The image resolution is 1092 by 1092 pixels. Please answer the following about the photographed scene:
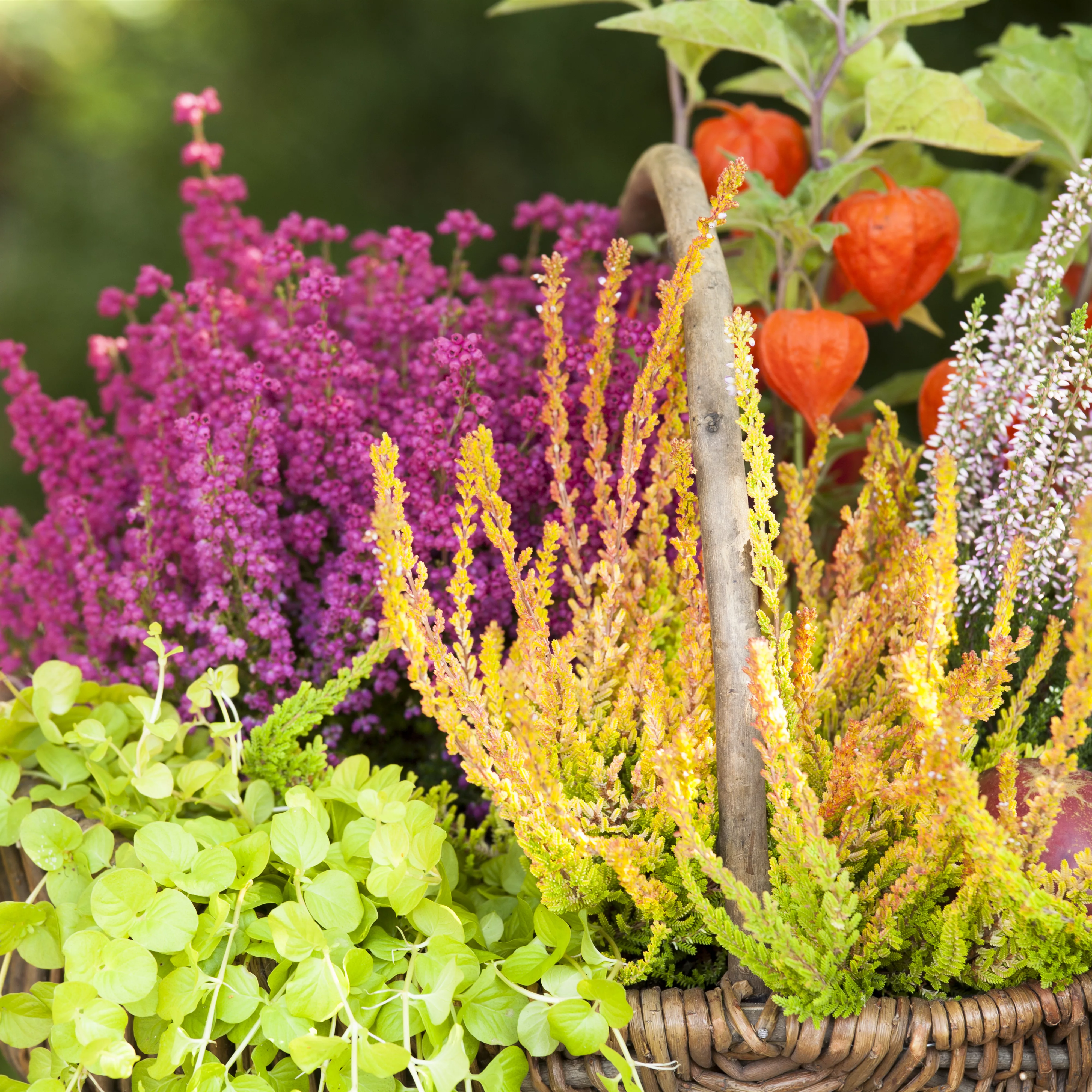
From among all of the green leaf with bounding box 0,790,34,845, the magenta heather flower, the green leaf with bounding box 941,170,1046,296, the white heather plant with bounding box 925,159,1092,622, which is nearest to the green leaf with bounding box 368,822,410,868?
the green leaf with bounding box 0,790,34,845

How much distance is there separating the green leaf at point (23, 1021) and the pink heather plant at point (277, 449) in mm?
211

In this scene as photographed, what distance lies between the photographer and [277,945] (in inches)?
16.5

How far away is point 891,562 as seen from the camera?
53cm

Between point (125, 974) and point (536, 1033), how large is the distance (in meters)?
0.19

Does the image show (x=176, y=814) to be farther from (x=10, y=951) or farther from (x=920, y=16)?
(x=920, y=16)

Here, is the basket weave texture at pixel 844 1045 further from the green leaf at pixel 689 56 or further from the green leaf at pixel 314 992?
the green leaf at pixel 689 56

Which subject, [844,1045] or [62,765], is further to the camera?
[62,765]

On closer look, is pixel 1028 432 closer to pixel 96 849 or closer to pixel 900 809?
pixel 900 809

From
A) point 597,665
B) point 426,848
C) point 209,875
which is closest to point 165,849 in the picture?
point 209,875

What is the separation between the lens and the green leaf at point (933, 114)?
626mm

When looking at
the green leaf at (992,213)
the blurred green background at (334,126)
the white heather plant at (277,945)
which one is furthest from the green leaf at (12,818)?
the blurred green background at (334,126)

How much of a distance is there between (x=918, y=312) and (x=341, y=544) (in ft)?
1.70

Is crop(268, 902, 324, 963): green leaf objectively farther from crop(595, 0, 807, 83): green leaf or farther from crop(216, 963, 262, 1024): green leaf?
crop(595, 0, 807, 83): green leaf

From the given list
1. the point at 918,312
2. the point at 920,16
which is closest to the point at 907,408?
the point at 918,312
